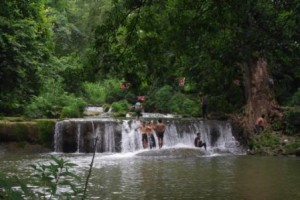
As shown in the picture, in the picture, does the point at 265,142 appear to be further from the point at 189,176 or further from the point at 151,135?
the point at 189,176

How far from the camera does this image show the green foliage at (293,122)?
945 inches

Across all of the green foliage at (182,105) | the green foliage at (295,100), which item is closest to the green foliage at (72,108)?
the green foliage at (182,105)

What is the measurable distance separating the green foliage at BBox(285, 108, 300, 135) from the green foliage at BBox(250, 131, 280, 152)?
887 mm

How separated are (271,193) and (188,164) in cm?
643

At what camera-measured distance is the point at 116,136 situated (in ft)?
79.5

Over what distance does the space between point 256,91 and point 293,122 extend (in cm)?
232

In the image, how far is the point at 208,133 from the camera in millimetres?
24969

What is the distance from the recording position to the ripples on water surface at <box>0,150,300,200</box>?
37.1 feet

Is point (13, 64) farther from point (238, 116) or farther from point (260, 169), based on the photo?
point (238, 116)

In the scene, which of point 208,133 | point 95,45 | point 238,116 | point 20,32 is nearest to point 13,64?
point 20,32

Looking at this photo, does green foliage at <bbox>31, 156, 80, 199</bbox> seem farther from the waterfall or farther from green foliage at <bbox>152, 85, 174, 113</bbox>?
Answer: green foliage at <bbox>152, 85, 174, 113</bbox>

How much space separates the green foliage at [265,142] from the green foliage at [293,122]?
34.9 inches

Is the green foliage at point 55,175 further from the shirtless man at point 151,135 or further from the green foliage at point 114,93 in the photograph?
the green foliage at point 114,93

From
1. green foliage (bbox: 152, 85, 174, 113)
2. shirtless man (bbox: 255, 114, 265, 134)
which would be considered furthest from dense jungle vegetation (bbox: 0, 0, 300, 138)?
green foliage (bbox: 152, 85, 174, 113)
